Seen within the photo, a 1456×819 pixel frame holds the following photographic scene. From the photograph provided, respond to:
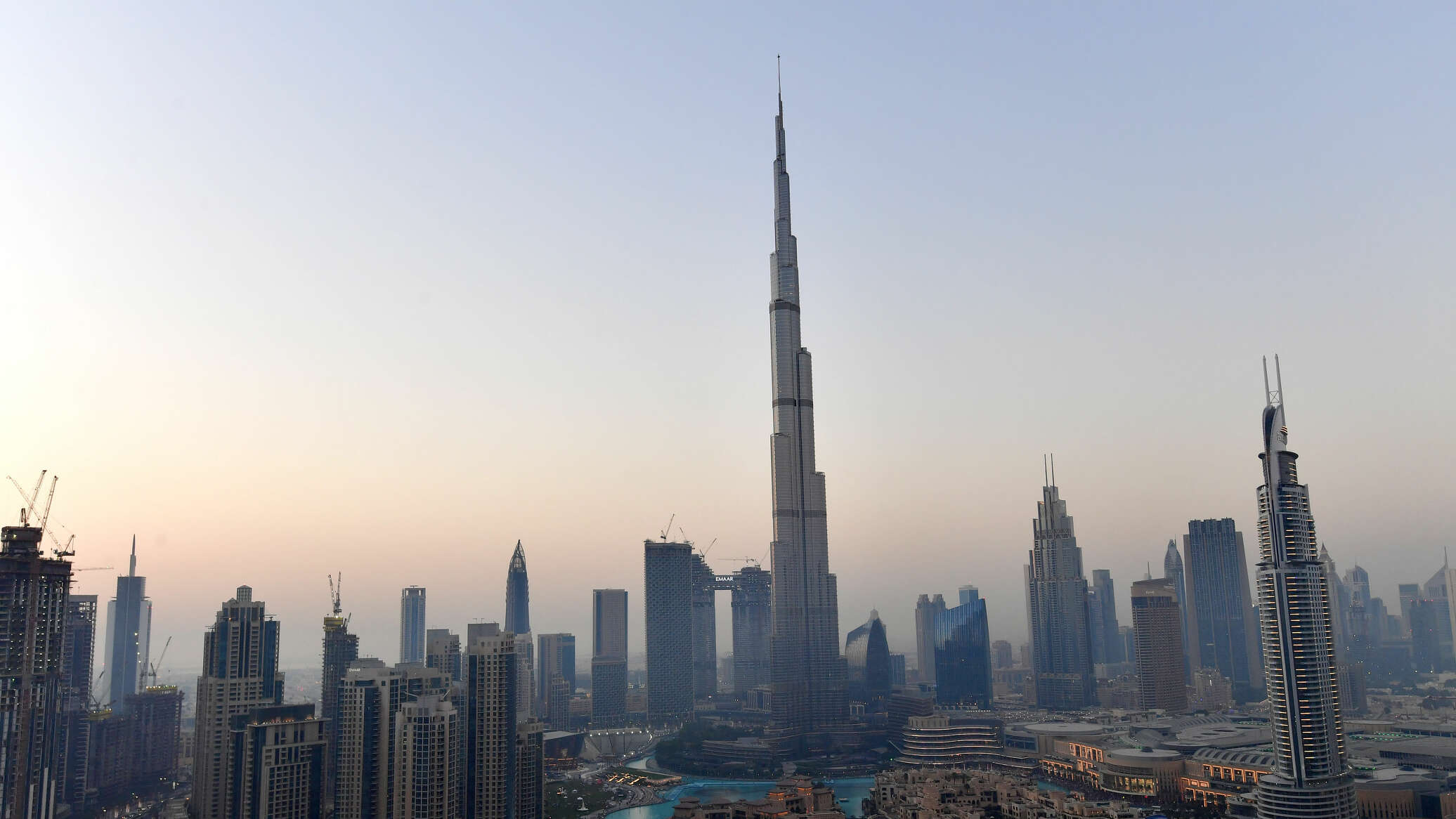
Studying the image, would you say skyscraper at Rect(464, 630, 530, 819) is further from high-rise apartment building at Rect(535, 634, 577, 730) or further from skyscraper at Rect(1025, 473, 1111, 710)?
skyscraper at Rect(1025, 473, 1111, 710)

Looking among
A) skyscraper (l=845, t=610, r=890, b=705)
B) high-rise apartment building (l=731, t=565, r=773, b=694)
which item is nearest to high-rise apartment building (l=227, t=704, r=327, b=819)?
skyscraper (l=845, t=610, r=890, b=705)

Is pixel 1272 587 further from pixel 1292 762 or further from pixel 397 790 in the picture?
pixel 397 790

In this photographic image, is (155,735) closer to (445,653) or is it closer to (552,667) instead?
(445,653)

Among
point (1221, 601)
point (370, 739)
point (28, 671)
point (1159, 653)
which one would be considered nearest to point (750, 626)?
point (1159, 653)

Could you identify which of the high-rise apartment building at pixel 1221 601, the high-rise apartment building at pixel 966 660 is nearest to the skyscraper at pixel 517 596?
the high-rise apartment building at pixel 966 660

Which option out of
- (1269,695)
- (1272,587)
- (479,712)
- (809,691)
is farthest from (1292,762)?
(809,691)

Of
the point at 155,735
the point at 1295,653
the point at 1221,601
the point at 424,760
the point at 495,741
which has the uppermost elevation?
the point at 1221,601
